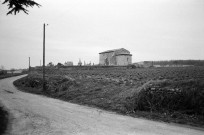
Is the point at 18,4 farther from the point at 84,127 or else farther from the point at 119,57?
the point at 119,57

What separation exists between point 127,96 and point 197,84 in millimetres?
5647

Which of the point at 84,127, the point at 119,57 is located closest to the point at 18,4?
the point at 84,127

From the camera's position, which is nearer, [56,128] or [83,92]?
[56,128]

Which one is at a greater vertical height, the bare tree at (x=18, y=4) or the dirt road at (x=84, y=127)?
the bare tree at (x=18, y=4)

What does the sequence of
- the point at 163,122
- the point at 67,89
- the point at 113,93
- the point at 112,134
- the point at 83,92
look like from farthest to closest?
the point at 67,89
the point at 83,92
the point at 113,93
the point at 163,122
the point at 112,134

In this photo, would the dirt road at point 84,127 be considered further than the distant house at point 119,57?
No

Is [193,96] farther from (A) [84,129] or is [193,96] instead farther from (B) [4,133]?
(B) [4,133]

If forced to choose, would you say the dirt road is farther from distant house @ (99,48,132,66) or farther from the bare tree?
distant house @ (99,48,132,66)

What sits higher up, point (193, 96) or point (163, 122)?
point (193, 96)

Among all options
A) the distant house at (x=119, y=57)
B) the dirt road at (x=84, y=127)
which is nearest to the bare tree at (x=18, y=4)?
the dirt road at (x=84, y=127)

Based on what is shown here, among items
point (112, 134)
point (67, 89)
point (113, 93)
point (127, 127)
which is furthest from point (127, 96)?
point (67, 89)

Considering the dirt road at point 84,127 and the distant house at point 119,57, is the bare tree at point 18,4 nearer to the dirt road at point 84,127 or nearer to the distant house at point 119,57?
the dirt road at point 84,127

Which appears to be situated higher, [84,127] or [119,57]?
[119,57]

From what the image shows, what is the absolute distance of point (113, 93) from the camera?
720 inches
